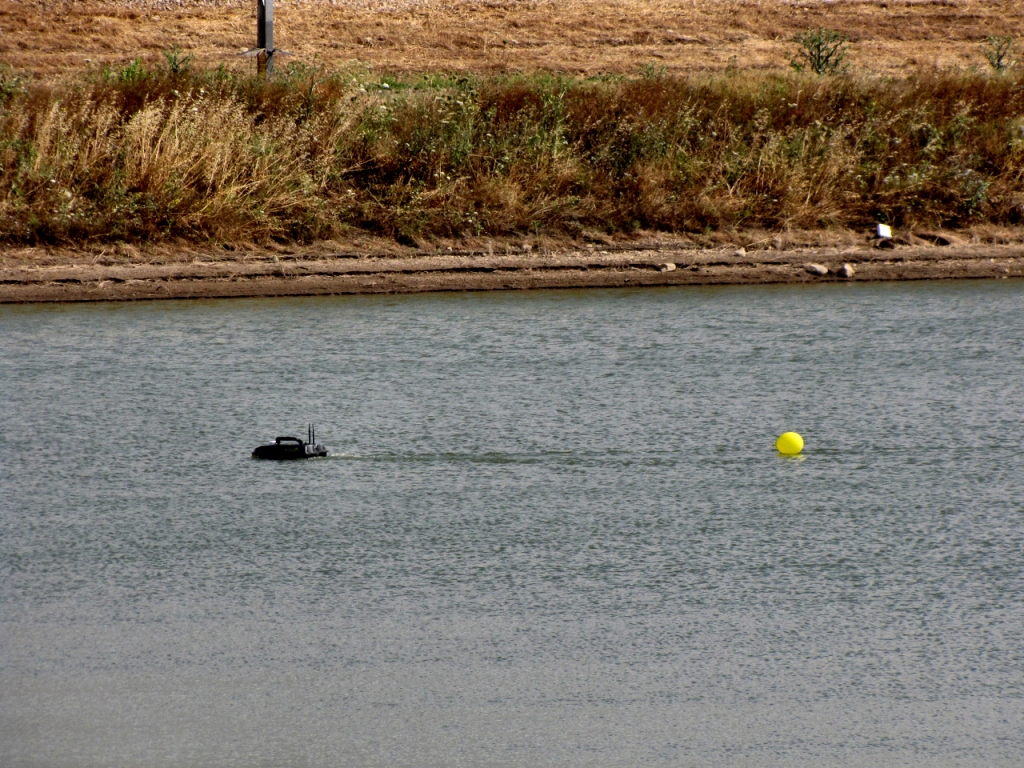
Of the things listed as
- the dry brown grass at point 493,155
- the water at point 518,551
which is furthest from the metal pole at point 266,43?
the water at point 518,551

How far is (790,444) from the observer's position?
23.8ft

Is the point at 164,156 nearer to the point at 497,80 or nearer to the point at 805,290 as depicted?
the point at 497,80

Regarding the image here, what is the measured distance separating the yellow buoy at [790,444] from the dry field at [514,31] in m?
20.8

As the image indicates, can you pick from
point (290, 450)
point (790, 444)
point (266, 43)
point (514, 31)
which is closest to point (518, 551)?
point (290, 450)

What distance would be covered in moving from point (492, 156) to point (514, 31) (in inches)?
734

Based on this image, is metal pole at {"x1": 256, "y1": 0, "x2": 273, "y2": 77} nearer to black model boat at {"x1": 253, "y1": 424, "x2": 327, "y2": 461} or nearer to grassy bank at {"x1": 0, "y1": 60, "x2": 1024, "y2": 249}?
grassy bank at {"x1": 0, "y1": 60, "x2": 1024, "y2": 249}

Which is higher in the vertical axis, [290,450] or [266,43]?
[266,43]

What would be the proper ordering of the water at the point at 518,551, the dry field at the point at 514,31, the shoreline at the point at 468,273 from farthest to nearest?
1. the dry field at the point at 514,31
2. the shoreline at the point at 468,273
3. the water at the point at 518,551

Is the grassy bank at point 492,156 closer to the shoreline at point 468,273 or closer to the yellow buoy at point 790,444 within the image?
the shoreline at point 468,273

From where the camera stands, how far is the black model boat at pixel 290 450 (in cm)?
722

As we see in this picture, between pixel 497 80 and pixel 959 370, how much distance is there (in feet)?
28.1

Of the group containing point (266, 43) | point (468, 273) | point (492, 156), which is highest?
point (266, 43)

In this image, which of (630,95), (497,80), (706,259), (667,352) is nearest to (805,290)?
(706,259)

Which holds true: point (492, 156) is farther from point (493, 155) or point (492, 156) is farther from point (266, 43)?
point (266, 43)
